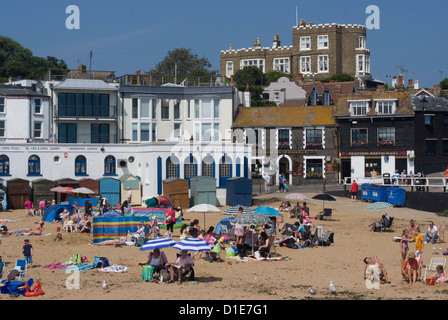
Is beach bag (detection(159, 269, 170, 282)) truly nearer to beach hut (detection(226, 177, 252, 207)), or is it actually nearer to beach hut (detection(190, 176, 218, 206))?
beach hut (detection(190, 176, 218, 206))

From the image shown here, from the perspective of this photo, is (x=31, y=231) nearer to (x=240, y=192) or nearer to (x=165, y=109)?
(x=240, y=192)

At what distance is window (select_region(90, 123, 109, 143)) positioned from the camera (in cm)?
5253

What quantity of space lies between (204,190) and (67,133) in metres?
15.8

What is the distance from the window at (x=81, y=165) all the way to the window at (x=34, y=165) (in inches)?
103

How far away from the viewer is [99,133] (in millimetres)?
52688

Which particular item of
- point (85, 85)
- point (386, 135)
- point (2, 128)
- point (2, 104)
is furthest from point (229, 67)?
point (2, 128)

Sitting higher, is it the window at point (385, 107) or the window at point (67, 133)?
the window at point (385, 107)

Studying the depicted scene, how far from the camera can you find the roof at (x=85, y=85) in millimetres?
51125

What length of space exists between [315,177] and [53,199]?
834 inches

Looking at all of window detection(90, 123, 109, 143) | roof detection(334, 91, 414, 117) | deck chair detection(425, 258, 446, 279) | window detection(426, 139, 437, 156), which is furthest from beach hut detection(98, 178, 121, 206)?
deck chair detection(425, 258, 446, 279)

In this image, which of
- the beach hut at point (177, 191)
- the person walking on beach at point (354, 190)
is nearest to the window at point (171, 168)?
the beach hut at point (177, 191)

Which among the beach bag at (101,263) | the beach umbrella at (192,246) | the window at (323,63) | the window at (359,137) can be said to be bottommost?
the beach bag at (101,263)

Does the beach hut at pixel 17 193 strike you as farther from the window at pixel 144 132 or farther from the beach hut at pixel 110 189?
the window at pixel 144 132

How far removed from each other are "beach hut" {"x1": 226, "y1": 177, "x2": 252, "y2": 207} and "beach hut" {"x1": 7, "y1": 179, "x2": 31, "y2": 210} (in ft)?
43.9
